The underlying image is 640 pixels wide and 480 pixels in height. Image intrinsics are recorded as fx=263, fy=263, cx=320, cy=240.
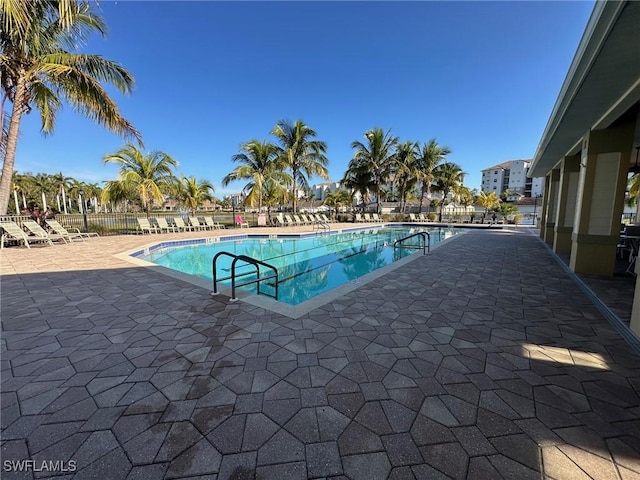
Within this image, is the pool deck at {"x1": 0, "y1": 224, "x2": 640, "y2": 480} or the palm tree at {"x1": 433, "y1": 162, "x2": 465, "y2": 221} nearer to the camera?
the pool deck at {"x1": 0, "y1": 224, "x2": 640, "y2": 480}

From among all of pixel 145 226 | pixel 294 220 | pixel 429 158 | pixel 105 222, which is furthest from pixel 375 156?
pixel 105 222

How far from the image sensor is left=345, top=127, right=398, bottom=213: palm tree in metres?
22.9

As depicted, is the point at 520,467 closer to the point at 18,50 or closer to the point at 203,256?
the point at 203,256

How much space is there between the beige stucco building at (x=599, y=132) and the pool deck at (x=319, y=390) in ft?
5.48

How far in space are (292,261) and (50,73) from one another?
9.12m

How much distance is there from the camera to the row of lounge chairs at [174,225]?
13953 mm

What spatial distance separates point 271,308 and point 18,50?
1103cm

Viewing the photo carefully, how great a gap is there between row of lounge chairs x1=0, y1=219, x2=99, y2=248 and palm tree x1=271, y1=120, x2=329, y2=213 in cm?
1227

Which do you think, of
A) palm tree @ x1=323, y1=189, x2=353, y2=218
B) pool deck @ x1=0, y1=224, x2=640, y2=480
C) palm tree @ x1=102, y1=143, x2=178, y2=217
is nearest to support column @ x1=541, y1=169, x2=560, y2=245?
pool deck @ x1=0, y1=224, x2=640, y2=480

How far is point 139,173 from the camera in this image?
1592cm

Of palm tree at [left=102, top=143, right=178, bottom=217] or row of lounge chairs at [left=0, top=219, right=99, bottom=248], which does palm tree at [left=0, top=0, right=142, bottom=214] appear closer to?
row of lounge chairs at [left=0, top=219, right=99, bottom=248]

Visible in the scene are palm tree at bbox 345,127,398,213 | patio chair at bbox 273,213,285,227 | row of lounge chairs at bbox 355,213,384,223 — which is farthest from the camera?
row of lounge chairs at bbox 355,213,384,223

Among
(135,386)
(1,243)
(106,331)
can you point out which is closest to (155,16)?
(1,243)

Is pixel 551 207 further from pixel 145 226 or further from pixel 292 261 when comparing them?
pixel 145 226
